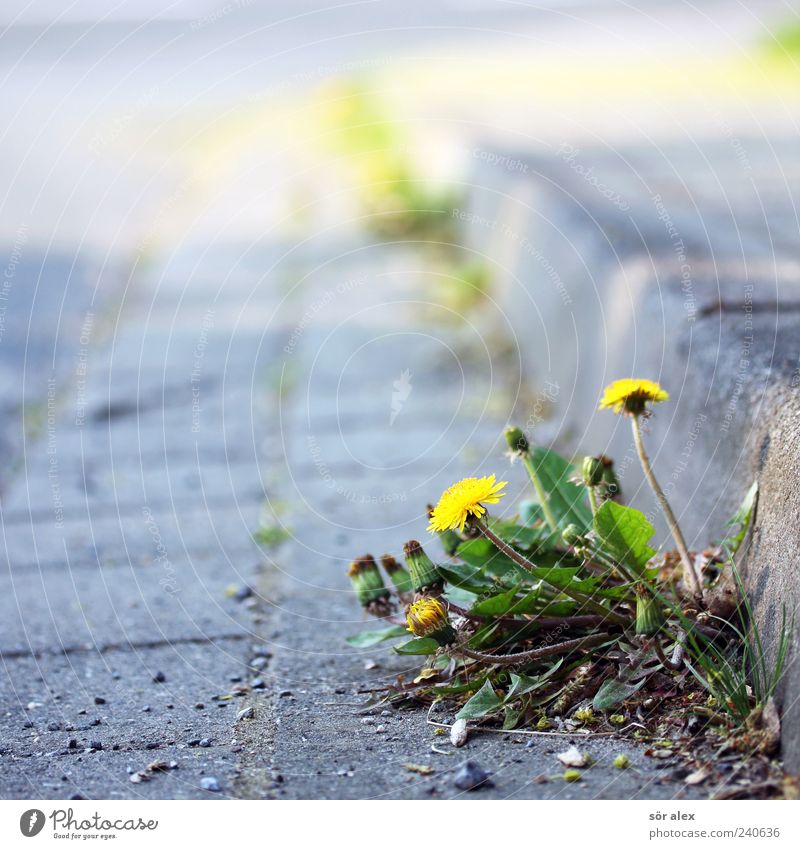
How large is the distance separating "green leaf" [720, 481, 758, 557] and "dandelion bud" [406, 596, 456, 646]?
0.35 metres

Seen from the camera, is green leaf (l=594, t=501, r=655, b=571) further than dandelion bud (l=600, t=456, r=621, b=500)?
No

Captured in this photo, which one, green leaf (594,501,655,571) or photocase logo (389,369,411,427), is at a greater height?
photocase logo (389,369,411,427)
